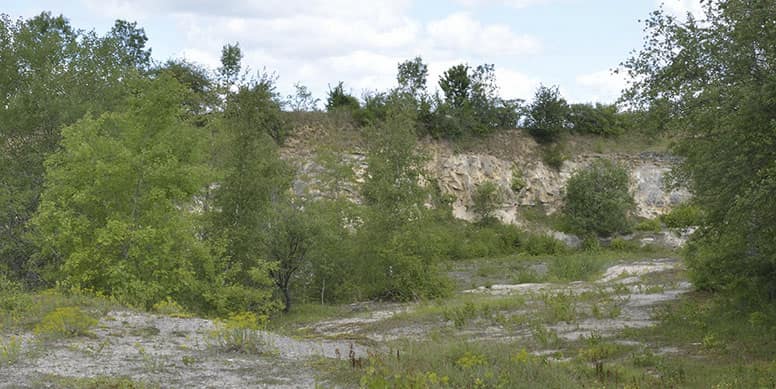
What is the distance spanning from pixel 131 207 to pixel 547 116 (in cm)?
3895

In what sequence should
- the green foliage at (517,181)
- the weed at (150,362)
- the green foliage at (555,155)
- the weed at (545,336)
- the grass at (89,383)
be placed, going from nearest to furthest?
1. the grass at (89,383)
2. the weed at (150,362)
3. the weed at (545,336)
4. the green foliage at (517,181)
5. the green foliage at (555,155)

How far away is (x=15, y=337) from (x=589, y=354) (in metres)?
9.98

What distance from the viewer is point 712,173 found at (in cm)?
1438

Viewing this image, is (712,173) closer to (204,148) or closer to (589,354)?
(589,354)

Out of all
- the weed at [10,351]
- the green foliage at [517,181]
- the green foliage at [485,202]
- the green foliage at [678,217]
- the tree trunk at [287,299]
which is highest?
the green foliage at [517,181]

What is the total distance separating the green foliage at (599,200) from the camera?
45562 mm

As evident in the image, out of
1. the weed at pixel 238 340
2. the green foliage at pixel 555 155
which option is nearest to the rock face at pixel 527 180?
the green foliage at pixel 555 155

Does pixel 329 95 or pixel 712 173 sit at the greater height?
pixel 329 95

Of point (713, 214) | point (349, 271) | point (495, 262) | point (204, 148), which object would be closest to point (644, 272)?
point (495, 262)

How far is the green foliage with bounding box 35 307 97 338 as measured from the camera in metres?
12.1

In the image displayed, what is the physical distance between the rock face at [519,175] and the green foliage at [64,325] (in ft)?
120

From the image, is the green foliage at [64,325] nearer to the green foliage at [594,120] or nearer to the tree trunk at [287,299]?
the tree trunk at [287,299]

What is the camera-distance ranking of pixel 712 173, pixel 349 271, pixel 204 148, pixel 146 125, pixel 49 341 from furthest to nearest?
pixel 349 271 → pixel 204 148 → pixel 146 125 → pixel 712 173 → pixel 49 341

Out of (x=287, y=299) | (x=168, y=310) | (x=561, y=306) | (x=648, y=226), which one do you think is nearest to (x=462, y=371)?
(x=168, y=310)
